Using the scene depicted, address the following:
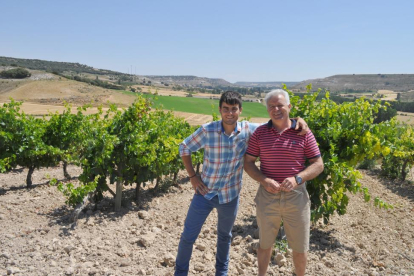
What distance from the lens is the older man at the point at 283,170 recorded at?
9.05 feet

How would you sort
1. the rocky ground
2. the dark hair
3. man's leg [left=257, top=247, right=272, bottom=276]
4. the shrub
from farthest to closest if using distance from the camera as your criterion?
the shrub → the rocky ground → man's leg [left=257, top=247, right=272, bottom=276] → the dark hair

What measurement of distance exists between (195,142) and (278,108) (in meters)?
0.85

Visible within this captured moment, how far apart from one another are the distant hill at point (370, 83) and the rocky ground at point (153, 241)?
87.0 metres

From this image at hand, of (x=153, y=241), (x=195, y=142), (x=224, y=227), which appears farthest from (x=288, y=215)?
(x=153, y=241)

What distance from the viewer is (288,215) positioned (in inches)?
113

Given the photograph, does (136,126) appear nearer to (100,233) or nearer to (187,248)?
(100,233)

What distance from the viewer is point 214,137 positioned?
2.89 m

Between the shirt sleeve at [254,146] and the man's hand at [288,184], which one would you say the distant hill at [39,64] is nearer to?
the shirt sleeve at [254,146]

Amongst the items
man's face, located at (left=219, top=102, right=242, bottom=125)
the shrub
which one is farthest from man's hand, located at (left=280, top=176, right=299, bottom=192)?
Result: the shrub

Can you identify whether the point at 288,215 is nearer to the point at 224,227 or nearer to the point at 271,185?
the point at 271,185

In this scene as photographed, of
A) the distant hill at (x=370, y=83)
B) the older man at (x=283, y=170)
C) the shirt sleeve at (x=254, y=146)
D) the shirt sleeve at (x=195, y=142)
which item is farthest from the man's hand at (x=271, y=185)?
the distant hill at (x=370, y=83)

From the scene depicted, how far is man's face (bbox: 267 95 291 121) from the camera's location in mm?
2773

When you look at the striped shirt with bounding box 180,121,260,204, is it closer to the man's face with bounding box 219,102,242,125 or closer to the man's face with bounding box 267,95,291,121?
the man's face with bounding box 219,102,242,125

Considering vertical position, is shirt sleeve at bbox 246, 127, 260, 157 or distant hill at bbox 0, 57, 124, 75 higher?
distant hill at bbox 0, 57, 124, 75
